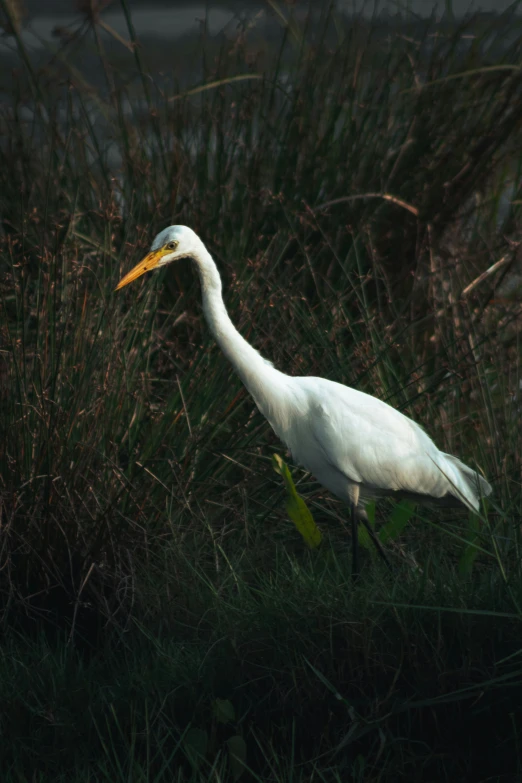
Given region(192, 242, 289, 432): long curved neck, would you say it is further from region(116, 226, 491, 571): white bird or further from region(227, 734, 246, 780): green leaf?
region(227, 734, 246, 780): green leaf

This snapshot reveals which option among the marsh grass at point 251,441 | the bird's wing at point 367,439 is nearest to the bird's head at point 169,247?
the marsh grass at point 251,441

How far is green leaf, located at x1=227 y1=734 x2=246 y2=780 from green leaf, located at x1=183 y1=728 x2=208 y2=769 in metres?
0.05

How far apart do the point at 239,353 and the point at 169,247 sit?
34 centimetres

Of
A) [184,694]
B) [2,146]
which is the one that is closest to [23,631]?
[184,694]

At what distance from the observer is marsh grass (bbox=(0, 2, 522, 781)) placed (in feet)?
6.58

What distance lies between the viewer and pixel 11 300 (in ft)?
11.5

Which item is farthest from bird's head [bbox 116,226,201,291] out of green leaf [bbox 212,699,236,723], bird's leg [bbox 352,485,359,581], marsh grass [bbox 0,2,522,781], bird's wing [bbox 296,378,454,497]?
green leaf [bbox 212,699,236,723]

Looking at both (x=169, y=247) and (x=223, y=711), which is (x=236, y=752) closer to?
(x=223, y=711)

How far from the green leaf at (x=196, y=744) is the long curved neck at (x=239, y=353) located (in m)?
1.06

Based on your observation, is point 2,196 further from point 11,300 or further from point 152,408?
point 152,408

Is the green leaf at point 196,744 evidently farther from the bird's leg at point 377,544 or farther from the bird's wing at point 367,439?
the bird's wing at point 367,439

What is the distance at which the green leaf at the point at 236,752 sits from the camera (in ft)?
6.41

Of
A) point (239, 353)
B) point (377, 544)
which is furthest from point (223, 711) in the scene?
point (239, 353)

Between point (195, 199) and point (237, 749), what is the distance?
224cm
